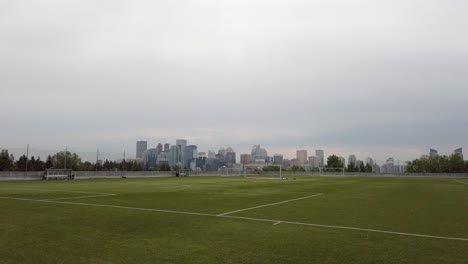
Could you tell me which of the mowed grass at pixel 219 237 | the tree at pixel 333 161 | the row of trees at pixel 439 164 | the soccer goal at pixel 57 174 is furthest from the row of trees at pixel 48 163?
the row of trees at pixel 439 164

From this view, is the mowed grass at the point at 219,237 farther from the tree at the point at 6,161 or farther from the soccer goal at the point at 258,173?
the soccer goal at the point at 258,173

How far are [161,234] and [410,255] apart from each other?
5.59m

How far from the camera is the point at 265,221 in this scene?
11633 millimetres

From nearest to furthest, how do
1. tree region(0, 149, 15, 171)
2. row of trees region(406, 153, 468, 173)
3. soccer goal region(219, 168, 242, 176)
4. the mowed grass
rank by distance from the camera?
1. the mowed grass
2. tree region(0, 149, 15, 171)
3. soccer goal region(219, 168, 242, 176)
4. row of trees region(406, 153, 468, 173)

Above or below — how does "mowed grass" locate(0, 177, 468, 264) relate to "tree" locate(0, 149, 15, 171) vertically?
below

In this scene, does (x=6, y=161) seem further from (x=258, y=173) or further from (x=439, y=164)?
(x=439, y=164)

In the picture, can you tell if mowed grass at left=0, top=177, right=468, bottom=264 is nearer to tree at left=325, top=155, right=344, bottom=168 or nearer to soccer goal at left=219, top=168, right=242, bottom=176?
soccer goal at left=219, top=168, right=242, bottom=176

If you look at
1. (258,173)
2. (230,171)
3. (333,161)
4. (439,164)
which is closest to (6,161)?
(230,171)

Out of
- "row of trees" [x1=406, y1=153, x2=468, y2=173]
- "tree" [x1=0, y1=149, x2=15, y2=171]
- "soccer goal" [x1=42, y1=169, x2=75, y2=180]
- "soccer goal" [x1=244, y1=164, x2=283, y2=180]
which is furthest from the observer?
"row of trees" [x1=406, y1=153, x2=468, y2=173]

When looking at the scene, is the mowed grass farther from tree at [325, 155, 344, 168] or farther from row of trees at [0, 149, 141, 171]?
tree at [325, 155, 344, 168]

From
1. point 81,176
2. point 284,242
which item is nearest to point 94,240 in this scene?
point 284,242

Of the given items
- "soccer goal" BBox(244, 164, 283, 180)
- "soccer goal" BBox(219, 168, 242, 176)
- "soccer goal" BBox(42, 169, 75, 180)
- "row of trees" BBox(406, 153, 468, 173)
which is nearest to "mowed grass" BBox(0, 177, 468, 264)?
"soccer goal" BBox(42, 169, 75, 180)

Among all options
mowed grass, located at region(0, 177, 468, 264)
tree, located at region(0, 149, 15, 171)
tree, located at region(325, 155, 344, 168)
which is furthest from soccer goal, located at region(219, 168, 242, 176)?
mowed grass, located at region(0, 177, 468, 264)

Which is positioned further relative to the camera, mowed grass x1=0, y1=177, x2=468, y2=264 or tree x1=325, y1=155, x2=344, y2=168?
tree x1=325, y1=155, x2=344, y2=168
